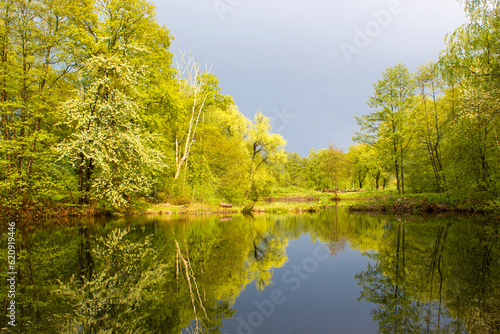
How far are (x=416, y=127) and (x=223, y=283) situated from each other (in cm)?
2916

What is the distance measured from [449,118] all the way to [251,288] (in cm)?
2802

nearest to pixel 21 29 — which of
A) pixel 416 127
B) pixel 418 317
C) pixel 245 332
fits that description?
pixel 245 332

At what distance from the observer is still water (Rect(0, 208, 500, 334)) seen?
11.3 ft

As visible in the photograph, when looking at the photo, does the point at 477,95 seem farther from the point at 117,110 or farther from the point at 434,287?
the point at 117,110

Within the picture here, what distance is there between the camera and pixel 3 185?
12.1 meters

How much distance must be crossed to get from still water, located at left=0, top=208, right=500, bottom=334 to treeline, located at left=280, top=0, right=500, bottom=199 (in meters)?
Answer: 9.34

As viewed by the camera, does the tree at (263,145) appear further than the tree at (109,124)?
Yes

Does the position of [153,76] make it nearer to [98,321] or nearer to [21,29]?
[21,29]

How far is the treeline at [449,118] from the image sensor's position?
1247 centimetres

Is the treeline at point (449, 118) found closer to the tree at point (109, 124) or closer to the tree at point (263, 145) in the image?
the tree at point (263, 145)

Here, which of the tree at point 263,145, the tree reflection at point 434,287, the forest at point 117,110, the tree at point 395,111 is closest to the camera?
the tree reflection at point 434,287

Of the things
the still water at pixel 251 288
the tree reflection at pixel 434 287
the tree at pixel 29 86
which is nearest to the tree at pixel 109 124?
the tree at pixel 29 86

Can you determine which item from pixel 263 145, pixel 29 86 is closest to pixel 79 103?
pixel 29 86

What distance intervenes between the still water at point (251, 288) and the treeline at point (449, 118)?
9340 millimetres
